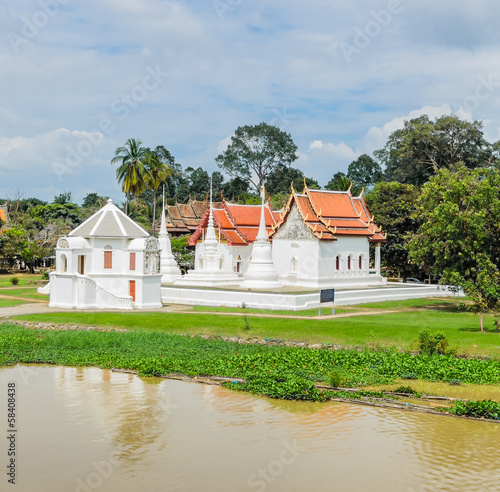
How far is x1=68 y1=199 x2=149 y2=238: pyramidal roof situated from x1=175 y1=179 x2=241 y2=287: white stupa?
851cm

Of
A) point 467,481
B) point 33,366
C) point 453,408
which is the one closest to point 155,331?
point 33,366

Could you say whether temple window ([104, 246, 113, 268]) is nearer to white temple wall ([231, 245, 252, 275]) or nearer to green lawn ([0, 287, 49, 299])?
green lawn ([0, 287, 49, 299])

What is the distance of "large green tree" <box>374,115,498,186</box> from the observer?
6500 cm

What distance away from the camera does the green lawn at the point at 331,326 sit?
2427cm

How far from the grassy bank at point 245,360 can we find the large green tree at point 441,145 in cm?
4527

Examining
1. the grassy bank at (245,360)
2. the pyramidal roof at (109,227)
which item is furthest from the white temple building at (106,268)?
the grassy bank at (245,360)

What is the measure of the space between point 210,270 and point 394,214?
56.8 feet

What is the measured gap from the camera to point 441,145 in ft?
217

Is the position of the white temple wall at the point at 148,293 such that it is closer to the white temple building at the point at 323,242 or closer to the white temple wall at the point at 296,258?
the white temple building at the point at 323,242

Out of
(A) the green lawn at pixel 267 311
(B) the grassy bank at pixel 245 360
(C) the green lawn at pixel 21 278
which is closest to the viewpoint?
(B) the grassy bank at pixel 245 360

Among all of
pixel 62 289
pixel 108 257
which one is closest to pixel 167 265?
pixel 108 257

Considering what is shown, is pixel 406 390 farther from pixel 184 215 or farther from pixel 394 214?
pixel 184 215

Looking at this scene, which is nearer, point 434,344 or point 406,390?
point 406,390

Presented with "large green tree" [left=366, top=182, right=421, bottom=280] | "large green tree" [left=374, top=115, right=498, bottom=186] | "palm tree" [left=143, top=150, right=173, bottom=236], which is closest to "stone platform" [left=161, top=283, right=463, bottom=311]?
"large green tree" [left=366, top=182, right=421, bottom=280]
